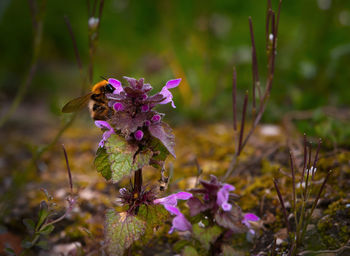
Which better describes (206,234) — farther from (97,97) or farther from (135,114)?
(97,97)

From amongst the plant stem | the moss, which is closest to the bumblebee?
the plant stem

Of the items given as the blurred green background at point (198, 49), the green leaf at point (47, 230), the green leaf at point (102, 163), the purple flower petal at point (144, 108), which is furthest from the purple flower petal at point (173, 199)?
the blurred green background at point (198, 49)

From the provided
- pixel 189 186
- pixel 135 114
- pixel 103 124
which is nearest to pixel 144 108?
pixel 135 114

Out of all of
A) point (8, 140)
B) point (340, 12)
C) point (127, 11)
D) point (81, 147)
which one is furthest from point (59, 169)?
point (340, 12)

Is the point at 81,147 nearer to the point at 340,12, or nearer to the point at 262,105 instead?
the point at 262,105

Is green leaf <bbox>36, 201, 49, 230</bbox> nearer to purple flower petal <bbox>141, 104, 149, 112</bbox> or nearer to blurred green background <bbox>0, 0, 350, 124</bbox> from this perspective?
purple flower petal <bbox>141, 104, 149, 112</bbox>

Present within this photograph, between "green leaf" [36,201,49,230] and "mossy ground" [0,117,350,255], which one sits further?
"mossy ground" [0,117,350,255]
